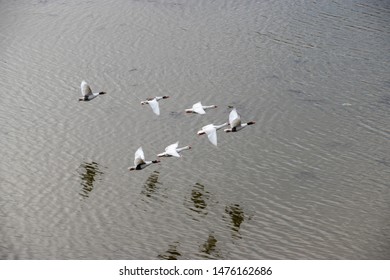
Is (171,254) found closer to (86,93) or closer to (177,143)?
(177,143)

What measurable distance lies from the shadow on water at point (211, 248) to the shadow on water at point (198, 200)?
39.3 inches

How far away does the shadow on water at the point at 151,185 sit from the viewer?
730 inches

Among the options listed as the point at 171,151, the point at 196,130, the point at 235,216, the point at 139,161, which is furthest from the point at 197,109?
the point at 235,216

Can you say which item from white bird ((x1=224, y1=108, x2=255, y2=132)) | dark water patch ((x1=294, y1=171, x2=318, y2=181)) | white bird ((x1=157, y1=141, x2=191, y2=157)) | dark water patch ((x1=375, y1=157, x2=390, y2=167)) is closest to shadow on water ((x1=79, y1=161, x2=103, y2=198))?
white bird ((x1=157, y1=141, x2=191, y2=157))

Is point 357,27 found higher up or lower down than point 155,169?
higher up

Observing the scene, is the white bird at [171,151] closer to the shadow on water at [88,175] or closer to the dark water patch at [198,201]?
the dark water patch at [198,201]

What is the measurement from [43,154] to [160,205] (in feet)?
14.2

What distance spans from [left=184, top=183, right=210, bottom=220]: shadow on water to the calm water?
51 millimetres

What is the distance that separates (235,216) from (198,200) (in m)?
1.14

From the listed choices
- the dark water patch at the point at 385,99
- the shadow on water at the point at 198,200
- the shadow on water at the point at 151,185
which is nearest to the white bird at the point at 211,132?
the shadow on water at the point at 198,200
